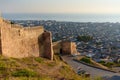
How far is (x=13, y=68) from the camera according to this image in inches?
527

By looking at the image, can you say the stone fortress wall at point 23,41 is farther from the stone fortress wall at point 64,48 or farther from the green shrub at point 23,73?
the stone fortress wall at point 64,48

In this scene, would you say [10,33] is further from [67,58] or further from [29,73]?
[67,58]

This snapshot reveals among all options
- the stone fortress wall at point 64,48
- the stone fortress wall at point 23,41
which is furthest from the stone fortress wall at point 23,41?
the stone fortress wall at point 64,48

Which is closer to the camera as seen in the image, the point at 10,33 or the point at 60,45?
the point at 10,33

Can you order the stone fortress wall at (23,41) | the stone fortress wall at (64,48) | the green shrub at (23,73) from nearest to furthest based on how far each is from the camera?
the green shrub at (23,73) → the stone fortress wall at (23,41) → the stone fortress wall at (64,48)

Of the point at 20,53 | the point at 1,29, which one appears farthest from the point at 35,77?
the point at 20,53

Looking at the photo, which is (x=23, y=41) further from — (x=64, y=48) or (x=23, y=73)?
(x=64, y=48)

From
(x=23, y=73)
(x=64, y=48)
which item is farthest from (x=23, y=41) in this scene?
(x=64, y=48)

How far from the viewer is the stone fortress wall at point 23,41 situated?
54.0 feet

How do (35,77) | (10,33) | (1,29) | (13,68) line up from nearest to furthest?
(35,77)
(13,68)
(1,29)
(10,33)

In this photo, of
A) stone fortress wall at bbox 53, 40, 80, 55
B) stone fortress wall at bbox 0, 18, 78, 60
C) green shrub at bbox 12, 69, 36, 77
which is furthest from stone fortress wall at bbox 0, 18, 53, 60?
stone fortress wall at bbox 53, 40, 80, 55

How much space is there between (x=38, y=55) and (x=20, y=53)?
7.49ft

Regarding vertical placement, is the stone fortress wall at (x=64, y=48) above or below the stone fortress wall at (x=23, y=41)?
below

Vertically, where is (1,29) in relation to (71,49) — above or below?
above
